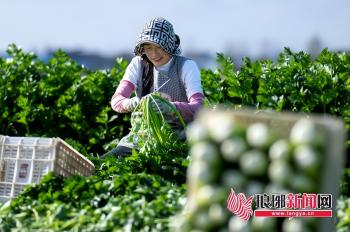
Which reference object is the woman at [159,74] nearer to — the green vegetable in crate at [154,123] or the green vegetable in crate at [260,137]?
the green vegetable in crate at [154,123]

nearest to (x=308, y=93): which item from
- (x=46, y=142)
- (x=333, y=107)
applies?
(x=333, y=107)

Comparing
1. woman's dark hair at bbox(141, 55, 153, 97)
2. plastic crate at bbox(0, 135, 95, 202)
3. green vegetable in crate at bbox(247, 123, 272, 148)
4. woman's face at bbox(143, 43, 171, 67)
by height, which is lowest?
green vegetable in crate at bbox(247, 123, 272, 148)

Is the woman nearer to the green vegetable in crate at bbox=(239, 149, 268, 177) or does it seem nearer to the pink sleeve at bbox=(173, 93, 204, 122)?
the pink sleeve at bbox=(173, 93, 204, 122)

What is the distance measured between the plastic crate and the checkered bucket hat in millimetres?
1164

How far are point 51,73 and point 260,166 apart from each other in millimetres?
4960

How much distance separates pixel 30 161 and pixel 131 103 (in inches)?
39.5

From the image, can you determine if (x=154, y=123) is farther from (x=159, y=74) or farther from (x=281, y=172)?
(x=281, y=172)

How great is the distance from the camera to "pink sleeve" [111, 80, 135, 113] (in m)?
6.20

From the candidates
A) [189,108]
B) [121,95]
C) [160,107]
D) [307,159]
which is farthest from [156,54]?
[307,159]

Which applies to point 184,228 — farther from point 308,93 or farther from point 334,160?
point 308,93

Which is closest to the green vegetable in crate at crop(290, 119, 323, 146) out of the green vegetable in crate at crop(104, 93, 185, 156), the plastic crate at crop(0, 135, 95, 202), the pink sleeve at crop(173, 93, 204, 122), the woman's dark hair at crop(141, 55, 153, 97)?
the plastic crate at crop(0, 135, 95, 202)

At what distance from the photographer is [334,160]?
3.23 metres

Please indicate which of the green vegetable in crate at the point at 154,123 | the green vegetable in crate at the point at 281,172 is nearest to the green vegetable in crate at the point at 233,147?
the green vegetable in crate at the point at 281,172

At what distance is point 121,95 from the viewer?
20.6 ft
